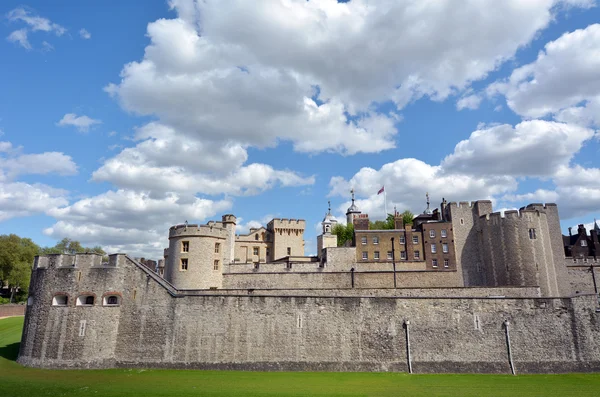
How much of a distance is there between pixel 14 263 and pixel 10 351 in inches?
1469

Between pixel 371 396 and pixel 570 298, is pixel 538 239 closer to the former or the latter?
pixel 570 298

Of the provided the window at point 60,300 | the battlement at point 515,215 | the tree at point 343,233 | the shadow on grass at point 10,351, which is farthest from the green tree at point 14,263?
the battlement at point 515,215

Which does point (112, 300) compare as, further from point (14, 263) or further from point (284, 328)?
point (14, 263)

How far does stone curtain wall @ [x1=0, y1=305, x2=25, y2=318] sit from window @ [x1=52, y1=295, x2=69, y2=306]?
28.4 metres

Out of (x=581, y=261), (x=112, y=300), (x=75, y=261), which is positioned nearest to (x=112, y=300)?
(x=112, y=300)

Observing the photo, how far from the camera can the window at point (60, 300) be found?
27.1 metres

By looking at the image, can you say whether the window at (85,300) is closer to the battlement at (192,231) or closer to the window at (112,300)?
the window at (112,300)

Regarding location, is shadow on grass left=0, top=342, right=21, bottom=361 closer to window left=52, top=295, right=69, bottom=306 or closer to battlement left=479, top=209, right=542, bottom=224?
window left=52, top=295, right=69, bottom=306

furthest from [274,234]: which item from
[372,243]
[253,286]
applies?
[253,286]

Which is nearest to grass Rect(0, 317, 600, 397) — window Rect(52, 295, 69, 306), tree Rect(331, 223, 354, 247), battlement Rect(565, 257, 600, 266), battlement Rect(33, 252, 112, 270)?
window Rect(52, 295, 69, 306)

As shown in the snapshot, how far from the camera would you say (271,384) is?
2164cm

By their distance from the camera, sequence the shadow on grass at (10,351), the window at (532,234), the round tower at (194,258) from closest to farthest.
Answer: the shadow on grass at (10,351) → the round tower at (194,258) → the window at (532,234)

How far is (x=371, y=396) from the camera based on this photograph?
1912 cm

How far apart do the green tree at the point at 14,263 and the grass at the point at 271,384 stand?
4022 centimetres
